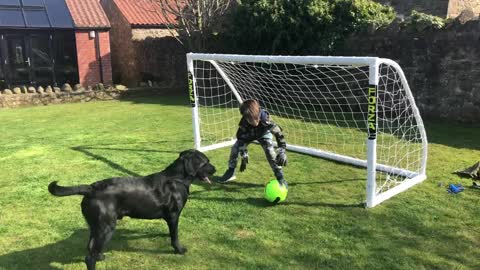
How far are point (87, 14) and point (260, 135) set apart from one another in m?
16.2

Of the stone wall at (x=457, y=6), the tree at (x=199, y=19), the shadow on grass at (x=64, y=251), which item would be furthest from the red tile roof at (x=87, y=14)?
the shadow on grass at (x=64, y=251)

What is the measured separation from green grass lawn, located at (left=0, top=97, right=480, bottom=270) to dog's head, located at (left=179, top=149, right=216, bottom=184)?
79cm

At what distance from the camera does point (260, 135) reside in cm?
616

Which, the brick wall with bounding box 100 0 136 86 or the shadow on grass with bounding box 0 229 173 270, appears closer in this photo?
the shadow on grass with bounding box 0 229 173 270

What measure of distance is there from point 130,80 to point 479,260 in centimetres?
1827

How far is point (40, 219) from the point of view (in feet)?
17.7

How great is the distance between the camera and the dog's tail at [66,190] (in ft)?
12.3

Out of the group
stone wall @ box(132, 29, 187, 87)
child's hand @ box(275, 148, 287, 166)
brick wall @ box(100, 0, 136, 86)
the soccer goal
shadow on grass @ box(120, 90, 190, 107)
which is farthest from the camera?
brick wall @ box(100, 0, 136, 86)

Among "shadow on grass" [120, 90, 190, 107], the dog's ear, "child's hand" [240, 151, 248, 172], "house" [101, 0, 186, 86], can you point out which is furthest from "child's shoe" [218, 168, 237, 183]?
"house" [101, 0, 186, 86]

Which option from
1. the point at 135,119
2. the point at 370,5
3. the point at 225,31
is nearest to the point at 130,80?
the point at 225,31

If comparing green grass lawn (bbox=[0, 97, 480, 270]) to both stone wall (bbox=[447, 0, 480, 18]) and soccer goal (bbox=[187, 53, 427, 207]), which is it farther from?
stone wall (bbox=[447, 0, 480, 18])

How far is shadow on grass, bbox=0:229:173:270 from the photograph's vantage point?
14.1 ft

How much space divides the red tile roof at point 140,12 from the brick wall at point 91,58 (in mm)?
1870

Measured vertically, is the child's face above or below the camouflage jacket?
above
